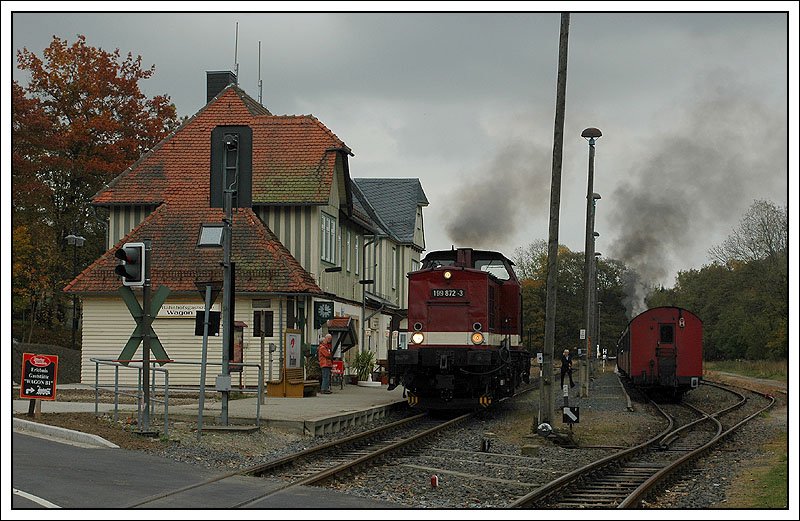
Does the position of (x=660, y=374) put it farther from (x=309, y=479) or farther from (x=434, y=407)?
(x=309, y=479)

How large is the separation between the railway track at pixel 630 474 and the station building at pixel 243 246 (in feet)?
27.0

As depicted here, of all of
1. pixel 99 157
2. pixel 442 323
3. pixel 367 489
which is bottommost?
pixel 367 489

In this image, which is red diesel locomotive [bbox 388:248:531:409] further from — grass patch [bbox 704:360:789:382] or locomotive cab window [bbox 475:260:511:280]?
grass patch [bbox 704:360:789:382]

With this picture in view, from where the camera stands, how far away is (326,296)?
35.6 meters

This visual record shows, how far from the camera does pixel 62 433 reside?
56.1ft

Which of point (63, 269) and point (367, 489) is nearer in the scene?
point (367, 489)

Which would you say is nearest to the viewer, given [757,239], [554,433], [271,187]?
[554,433]

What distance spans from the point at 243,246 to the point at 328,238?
3.75 meters

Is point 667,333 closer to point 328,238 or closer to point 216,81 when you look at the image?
point 328,238

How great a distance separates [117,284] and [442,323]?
1222cm

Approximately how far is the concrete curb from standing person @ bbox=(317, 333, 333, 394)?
12474 millimetres

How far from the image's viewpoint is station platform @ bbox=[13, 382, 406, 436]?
20.3m

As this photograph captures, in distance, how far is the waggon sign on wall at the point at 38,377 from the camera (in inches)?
751

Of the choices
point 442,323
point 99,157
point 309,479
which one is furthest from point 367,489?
point 99,157
